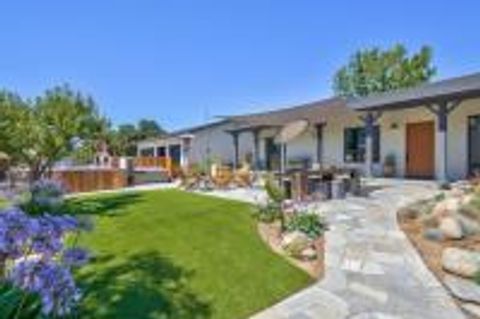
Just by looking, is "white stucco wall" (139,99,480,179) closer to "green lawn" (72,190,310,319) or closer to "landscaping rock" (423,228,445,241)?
"landscaping rock" (423,228,445,241)

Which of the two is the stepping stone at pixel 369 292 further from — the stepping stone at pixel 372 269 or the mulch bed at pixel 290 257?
the mulch bed at pixel 290 257

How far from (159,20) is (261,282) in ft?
34.0

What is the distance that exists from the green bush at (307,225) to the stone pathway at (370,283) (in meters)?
0.20

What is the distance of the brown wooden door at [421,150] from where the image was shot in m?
18.6

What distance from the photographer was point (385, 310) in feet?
19.7

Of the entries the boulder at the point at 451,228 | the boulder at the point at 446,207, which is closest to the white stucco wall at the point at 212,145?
the boulder at the point at 446,207

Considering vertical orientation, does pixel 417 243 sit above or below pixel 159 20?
below

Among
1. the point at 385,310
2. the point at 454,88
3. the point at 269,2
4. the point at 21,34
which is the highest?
the point at 269,2

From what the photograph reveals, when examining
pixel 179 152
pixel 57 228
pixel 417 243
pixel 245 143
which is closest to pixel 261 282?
pixel 417 243

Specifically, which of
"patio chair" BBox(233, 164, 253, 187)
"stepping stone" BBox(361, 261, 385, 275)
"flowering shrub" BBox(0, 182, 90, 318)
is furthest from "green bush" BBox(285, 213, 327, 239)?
"patio chair" BBox(233, 164, 253, 187)

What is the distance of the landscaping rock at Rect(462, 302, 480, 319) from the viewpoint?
19.6 ft

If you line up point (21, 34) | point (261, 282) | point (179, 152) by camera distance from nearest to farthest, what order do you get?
point (261, 282) → point (21, 34) → point (179, 152)

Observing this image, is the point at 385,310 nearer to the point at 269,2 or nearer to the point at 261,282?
the point at 261,282

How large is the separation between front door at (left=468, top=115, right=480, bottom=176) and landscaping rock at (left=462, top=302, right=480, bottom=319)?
11.6 meters
